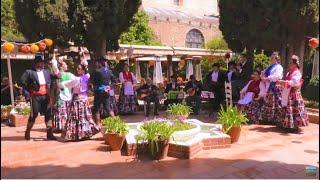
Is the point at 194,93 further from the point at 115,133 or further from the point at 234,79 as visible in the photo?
the point at 115,133

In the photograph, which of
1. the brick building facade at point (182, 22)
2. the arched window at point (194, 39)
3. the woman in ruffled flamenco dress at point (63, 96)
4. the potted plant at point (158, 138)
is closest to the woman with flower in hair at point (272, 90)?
the potted plant at point (158, 138)

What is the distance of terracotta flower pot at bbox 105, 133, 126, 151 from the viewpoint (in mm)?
6664

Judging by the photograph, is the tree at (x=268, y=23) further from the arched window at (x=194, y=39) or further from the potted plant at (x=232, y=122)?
the arched window at (x=194, y=39)

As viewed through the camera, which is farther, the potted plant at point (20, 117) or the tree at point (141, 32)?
the tree at point (141, 32)

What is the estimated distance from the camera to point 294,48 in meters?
11.7

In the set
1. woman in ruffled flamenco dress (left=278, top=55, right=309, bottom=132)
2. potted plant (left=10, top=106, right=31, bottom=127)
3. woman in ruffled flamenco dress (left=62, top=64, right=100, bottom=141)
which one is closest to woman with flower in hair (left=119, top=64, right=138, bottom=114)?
potted plant (left=10, top=106, right=31, bottom=127)

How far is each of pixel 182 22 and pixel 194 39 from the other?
7.73ft

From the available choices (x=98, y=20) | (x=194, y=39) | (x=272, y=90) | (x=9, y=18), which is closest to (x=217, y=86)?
(x=272, y=90)

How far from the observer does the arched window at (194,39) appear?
3670 cm

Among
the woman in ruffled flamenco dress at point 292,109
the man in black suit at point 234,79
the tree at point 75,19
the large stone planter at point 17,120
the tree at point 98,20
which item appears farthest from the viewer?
the tree at point 98,20

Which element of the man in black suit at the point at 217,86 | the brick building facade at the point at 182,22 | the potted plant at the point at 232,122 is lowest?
the potted plant at the point at 232,122

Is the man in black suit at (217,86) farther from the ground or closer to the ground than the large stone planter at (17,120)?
farther from the ground

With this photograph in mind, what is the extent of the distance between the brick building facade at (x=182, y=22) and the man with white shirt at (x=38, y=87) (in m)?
24.8

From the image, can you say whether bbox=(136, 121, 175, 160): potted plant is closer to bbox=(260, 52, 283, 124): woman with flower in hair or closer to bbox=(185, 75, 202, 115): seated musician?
bbox=(260, 52, 283, 124): woman with flower in hair
